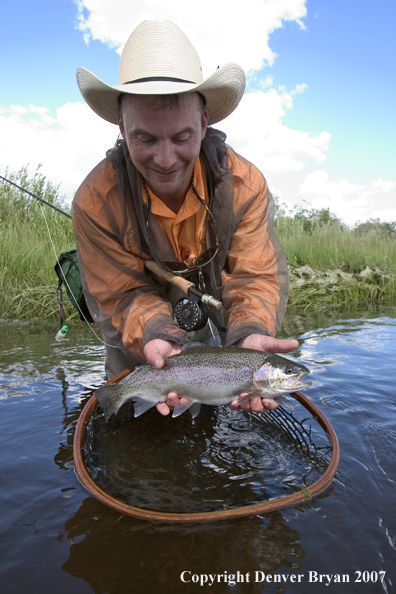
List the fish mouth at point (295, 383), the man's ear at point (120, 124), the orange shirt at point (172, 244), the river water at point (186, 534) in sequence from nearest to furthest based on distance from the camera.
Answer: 1. the river water at point (186, 534)
2. the fish mouth at point (295, 383)
3. the man's ear at point (120, 124)
4. the orange shirt at point (172, 244)

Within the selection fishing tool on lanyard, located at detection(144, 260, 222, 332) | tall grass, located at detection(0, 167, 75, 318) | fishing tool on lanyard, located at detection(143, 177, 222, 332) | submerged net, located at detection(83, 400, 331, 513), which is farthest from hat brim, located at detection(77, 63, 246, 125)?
tall grass, located at detection(0, 167, 75, 318)

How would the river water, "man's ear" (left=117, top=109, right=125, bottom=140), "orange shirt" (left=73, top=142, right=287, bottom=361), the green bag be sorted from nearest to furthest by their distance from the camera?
the river water < "man's ear" (left=117, top=109, right=125, bottom=140) < "orange shirt" (left=73, top=142, right=287, bottom=361) < the green bag

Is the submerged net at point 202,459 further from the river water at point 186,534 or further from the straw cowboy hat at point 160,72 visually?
the straw cowboy hat at point 160,72

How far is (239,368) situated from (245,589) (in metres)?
1.06

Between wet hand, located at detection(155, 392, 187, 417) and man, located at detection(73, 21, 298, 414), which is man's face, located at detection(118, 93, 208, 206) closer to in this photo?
man, located at detection(73, 21, 298, 414)

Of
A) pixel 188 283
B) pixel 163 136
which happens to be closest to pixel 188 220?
pixel 188 283

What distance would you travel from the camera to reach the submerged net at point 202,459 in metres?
2.60

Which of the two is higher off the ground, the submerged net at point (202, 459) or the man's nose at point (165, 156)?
the man's nose at point (165, 156)

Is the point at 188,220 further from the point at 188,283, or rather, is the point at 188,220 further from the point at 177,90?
the point at 177,90

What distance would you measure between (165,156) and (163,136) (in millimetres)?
120

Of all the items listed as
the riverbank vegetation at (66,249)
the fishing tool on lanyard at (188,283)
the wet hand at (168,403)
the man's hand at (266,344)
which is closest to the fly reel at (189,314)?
the fishing tool on lanyard at (188,283)

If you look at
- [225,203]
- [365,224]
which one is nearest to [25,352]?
[225,203]

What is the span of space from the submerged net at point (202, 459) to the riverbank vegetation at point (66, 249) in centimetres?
428

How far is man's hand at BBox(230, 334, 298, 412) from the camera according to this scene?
2.62 meters
